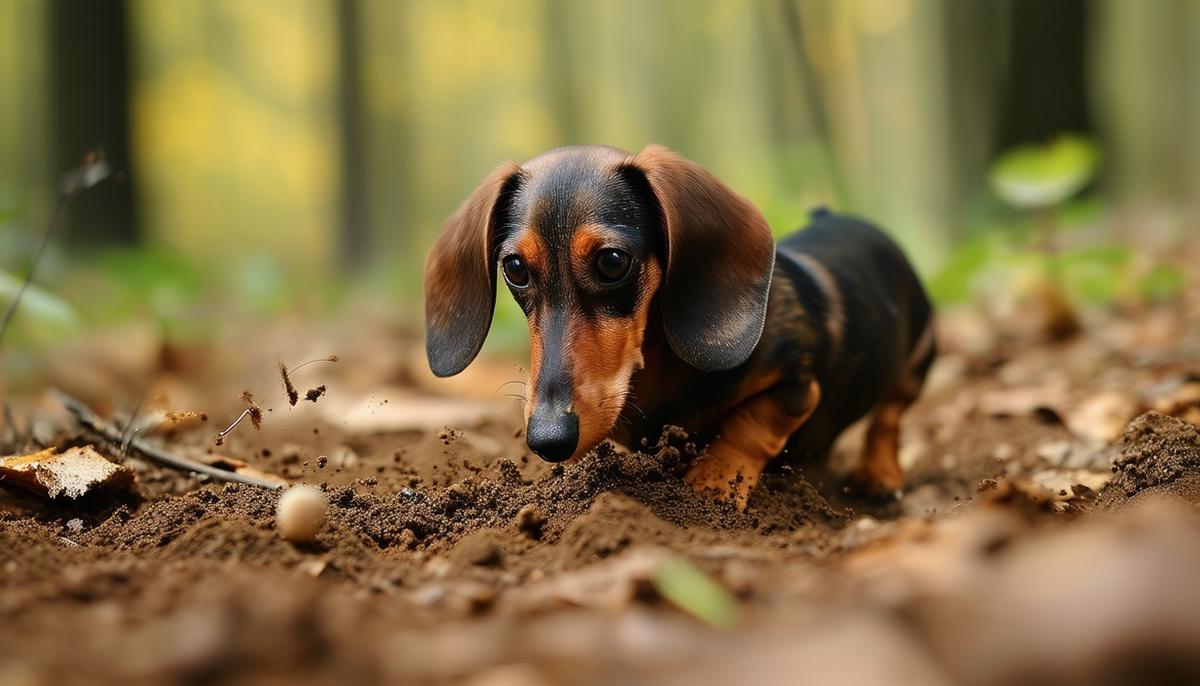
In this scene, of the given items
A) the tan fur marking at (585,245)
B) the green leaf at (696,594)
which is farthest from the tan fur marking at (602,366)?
the green leaf at (696,594)

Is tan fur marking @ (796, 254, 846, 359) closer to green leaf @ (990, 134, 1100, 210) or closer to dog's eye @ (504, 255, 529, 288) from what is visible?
dog's eye @ (504, 255, 529, 288)

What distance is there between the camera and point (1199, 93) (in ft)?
35.3

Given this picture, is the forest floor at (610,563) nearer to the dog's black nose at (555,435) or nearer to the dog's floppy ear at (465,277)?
the dog's black nose at (555,435)

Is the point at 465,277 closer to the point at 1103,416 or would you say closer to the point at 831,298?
the point at 831,298

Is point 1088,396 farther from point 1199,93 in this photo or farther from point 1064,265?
point 1199,93

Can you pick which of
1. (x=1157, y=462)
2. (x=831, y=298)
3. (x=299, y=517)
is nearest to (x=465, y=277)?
(x=299, y=517)

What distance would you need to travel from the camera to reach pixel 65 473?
2645mm

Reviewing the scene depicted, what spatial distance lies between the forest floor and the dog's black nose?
0.44ft

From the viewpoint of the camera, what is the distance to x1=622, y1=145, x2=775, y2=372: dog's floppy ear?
2.66m

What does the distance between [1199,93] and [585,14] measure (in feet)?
22.1

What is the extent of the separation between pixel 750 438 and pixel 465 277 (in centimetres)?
90

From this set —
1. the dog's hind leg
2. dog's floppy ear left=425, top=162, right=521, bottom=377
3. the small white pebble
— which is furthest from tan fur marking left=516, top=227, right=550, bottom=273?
the dog's hind leg

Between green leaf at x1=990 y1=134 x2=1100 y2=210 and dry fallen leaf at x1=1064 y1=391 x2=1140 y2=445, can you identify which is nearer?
dry fallen leaf at x1=1064 y1=391 x2=1140 y2=445

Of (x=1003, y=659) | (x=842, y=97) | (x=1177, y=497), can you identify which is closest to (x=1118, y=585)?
(x=1003, y=659)
